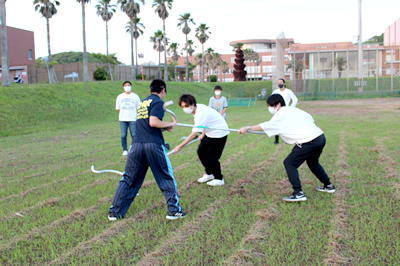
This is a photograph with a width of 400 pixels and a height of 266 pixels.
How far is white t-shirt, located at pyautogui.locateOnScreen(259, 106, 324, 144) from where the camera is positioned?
16.4ft

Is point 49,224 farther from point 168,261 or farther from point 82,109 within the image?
point 82,109

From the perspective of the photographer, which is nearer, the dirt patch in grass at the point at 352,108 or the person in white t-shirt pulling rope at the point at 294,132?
the person in white t-shirt pulling rope at the point at 294,132

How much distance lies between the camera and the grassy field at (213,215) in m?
3.55

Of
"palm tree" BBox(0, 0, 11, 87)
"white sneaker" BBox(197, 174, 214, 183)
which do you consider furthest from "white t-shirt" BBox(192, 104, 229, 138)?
"palm tree" BBox(0, 0, 11, 87)

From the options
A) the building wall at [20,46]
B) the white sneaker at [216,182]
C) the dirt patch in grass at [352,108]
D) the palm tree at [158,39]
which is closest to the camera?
the white sneaker at [216,182]

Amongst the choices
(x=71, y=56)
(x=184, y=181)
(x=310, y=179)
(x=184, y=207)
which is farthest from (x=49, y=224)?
(x=71, y=56)

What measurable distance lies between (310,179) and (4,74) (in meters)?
21.6

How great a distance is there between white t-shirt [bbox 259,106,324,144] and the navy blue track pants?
4.81 feet

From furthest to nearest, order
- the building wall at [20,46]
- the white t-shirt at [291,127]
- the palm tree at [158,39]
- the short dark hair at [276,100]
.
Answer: the palm tree at [158,39], the building wall at [20,46], the short dark hair at [276,100], the white t-shirt at [291,127]

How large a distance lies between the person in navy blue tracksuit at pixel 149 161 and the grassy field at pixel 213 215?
19 centimetres

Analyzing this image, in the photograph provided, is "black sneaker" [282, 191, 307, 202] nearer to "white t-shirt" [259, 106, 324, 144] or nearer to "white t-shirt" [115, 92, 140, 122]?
"white t-shirt" [259, 106, 324, 144]

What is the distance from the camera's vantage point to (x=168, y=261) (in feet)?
11.2

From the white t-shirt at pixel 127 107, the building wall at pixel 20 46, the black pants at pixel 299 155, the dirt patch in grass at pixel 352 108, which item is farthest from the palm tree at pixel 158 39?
the black pants at pixel 299 155

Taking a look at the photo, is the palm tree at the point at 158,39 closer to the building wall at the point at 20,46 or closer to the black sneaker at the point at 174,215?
the building wall at the point at 20,46
